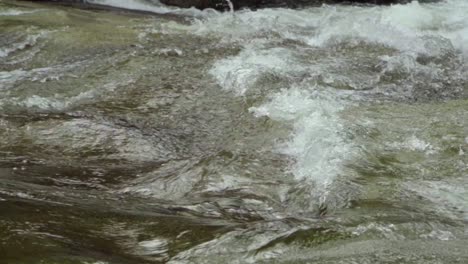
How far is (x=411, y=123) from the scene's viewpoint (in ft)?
17.8

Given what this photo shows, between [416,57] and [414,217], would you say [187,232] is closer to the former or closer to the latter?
[414,217]

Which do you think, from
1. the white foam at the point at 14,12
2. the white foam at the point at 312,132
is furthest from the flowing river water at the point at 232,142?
the white foam at the point at 14,12

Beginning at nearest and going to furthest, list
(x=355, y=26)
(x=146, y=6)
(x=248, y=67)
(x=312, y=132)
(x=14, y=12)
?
1. (x=312, y=132)
2. (x=248, y=67)
3. (x=355, y=26)
4. (x=14, y=12)
5. (x=146, y=6)

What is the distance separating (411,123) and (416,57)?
2476 millimetres

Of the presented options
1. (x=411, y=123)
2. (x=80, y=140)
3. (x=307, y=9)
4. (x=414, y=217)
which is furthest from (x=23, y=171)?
(x=307, y=9)

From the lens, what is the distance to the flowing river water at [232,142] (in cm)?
316

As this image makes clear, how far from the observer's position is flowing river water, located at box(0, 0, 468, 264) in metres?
3.16

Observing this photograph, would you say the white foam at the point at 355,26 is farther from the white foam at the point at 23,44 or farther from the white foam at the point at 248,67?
the white foam at the point at 23,44

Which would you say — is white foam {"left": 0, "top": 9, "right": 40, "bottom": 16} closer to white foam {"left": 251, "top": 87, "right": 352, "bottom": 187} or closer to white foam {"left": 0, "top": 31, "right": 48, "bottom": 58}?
white foam {"left": 0, "top": 31, "right": 48, "bottom": 58}

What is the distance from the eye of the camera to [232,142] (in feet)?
16.9

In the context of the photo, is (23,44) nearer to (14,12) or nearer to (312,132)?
(14,12)

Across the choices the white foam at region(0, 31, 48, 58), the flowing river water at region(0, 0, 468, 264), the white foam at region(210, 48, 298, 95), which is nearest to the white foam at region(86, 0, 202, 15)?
the flowing river water at region(0, 0, 468, 264)

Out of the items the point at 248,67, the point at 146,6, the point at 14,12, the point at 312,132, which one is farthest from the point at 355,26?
the point at 14,12

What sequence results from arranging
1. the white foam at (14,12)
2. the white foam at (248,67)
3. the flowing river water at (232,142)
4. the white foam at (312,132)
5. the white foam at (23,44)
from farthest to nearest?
1. the white foam at (14,12)
2. the white foam at (23,44)
3. the white foam at (248,67)
4. the white foam at (312,132)
5. the flowing river water at (232,142)
